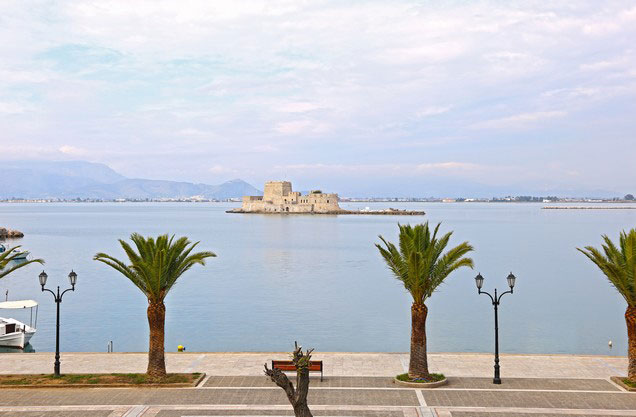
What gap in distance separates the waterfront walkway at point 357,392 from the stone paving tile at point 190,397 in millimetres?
27

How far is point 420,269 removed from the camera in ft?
58.2

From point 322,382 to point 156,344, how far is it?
5030 millimetres

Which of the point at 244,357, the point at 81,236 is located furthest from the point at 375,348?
the point at 81,236

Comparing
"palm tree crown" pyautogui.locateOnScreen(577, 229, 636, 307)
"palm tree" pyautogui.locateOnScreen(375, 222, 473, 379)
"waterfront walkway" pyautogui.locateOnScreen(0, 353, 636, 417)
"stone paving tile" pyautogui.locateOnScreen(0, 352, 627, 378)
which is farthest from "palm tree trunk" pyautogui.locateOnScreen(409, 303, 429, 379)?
"palm tree crown" pyautogui.locateOnScreen(577, 229, 636, 307)

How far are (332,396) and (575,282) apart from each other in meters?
45.3

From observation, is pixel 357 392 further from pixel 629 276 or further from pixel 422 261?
pixel 629 276

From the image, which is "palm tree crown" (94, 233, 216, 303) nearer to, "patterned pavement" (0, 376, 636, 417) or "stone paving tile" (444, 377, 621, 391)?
"patterned pavement" (0, 376, 636, 417)

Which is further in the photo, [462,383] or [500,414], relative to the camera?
[462,383]

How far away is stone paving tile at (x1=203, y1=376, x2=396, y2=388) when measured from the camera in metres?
17.3

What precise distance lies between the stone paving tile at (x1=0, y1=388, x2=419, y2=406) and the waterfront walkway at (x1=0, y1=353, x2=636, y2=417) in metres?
0.03

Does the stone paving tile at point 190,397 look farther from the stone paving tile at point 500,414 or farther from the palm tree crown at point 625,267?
the palm tree crown at point 625,267

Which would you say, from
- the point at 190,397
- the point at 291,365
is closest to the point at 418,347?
the point at 291,365

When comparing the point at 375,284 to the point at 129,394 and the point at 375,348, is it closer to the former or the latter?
the point at 375,348

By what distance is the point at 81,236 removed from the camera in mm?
110938
